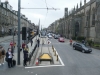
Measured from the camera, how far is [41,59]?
17453 mm

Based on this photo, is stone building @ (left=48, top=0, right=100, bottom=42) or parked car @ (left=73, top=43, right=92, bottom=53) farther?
stone building @ (left=48, top=0, right=100, bottom=42)

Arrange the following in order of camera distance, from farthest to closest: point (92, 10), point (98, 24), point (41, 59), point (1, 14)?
point (1, 14), point (92, 10), point (98, 24), point (41, 59)

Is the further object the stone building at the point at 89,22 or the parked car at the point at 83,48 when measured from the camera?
the stone building at the point at 89,22

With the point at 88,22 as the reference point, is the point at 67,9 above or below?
above

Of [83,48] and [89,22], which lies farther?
[89,22]

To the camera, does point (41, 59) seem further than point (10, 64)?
Yes

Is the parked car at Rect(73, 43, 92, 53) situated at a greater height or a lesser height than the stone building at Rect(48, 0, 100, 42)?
lesser

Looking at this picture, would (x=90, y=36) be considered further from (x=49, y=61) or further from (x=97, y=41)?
(x=49, y=61)

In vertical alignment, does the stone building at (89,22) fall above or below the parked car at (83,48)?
above

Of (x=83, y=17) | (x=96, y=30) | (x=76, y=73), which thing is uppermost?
(x=83, y=17)

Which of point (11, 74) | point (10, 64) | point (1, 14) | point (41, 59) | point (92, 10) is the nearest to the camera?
point (11, 74)

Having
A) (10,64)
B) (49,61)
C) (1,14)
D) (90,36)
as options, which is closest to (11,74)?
(10,64)

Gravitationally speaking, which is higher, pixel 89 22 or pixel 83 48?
pixel 89 22

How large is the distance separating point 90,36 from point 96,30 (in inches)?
291
